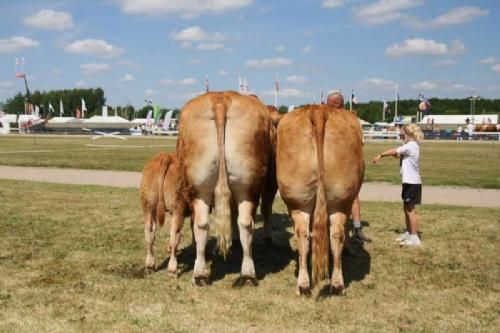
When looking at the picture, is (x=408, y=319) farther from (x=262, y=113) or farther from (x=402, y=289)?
(x=262, y=113)

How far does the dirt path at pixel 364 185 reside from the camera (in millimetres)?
12984

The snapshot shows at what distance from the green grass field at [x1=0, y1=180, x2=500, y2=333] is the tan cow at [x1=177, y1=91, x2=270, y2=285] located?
0.71m

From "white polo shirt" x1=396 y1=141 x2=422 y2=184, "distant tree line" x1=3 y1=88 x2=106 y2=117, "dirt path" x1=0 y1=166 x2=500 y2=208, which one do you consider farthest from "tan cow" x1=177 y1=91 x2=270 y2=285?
"distant tree line" x1=3 y1=88 x2=106 y2=117

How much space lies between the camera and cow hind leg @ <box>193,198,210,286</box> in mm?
6191

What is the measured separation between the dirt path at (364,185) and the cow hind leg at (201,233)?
7.64 meters

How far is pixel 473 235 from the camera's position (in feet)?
28.8

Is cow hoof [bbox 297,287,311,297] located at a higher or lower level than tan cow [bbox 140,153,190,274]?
lower

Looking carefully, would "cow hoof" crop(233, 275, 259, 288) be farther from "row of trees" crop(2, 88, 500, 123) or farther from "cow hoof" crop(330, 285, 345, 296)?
"row of trees" crop(2, 88, 500, 123)

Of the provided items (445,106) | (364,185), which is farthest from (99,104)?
(364,185)

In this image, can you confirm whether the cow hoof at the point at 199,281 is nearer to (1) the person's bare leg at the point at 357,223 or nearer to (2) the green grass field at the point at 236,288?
(2) the green grass field at the point at 236,288

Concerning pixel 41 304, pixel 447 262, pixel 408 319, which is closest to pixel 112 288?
pixel 41 304

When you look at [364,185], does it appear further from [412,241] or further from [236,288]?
[236,288]

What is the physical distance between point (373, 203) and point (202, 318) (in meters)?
8.07

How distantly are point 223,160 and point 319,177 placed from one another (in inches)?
44.0
